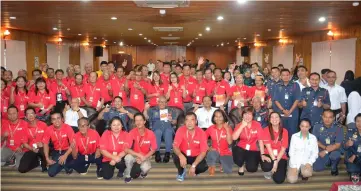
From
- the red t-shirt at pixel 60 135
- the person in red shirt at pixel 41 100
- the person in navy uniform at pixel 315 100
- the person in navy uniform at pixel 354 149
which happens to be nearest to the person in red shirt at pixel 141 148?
the red t-shirt at pixel 60 135

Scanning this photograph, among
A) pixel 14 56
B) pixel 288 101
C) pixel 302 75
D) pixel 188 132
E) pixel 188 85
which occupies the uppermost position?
pixel 14 56

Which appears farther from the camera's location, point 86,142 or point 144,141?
point 86,142

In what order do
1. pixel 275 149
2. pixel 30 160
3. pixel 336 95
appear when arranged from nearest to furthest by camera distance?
pixel 275 149, pixel 30 160, pixel 336 95

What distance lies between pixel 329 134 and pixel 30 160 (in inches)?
198

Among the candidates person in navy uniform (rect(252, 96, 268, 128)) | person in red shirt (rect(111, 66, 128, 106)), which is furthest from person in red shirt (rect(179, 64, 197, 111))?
person in navy uniform (rect(252, 96, 268, 128))

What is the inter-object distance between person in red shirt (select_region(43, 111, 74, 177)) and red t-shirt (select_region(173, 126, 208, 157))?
1.78m

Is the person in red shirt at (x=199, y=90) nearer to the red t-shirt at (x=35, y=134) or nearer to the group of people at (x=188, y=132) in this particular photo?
the group of people at (x=188, y=132)

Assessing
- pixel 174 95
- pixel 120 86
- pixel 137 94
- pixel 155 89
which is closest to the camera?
pixel 174 95

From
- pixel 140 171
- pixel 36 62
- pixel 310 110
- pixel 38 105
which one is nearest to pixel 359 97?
pixel 310 110

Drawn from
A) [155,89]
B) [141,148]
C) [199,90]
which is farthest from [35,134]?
[199,90]

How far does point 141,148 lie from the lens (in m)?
5.39

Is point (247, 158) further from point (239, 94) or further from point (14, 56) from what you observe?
point (14, 56)

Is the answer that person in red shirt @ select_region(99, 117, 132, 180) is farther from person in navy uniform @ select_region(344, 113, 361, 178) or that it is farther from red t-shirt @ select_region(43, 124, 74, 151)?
person in navy uniform @ select_region(344, 113, 361, 178)

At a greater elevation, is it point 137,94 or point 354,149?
point 137,94
